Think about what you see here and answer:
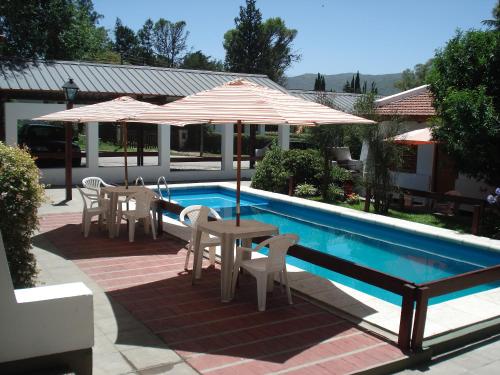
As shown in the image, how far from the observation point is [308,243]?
37.2 ft

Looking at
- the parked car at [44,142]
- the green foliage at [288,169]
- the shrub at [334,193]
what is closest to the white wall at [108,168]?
the parked car at [44,142]

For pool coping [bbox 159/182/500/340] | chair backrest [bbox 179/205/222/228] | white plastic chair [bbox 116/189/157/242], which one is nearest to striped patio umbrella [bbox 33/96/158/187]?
white plastic chair [bbox 116/189/157/242]

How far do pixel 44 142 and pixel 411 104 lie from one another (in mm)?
12656

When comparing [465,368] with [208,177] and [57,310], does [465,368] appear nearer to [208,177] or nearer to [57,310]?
[57,310]

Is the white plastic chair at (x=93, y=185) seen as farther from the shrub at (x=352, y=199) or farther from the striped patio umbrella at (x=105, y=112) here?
the shrub at (x=352, y=199)

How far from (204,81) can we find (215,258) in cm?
1485

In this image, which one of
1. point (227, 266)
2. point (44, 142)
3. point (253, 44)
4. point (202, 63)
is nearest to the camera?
point (227, 266)

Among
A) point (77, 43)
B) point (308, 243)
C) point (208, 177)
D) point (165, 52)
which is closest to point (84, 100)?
point (208, 177)

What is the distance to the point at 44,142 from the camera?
1722 centimetres

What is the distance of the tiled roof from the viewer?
16.4m

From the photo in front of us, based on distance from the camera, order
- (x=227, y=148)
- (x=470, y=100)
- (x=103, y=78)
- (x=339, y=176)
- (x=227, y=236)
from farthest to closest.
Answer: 1. (x=227, y=148)
2. (x=103, y=78)
3. (x=339, y=176)
4. (x=470, y=100)
5. (x=227, y=236)

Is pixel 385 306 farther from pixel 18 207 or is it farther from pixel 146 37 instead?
pixel 146 37

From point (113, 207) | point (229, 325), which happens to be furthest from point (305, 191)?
point (229, 325)

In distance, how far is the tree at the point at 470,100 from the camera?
1121 cm
